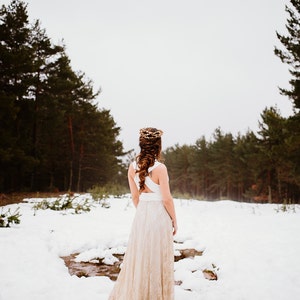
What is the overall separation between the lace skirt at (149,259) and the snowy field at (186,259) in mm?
620

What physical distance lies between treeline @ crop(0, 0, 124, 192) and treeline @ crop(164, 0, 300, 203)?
1283cm

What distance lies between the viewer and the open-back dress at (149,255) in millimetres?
3047

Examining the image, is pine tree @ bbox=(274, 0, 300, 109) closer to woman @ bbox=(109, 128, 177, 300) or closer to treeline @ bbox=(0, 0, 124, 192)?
treeline @ bbox=(0, 0, 124, 192)

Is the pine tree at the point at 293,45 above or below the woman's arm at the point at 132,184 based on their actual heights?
above

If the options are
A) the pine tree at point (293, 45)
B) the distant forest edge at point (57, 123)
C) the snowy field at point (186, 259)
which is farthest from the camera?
the distant forest edge at point (57, 123)

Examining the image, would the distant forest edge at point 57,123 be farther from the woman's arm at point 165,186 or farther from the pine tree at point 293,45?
the woman's arm at point 165,186

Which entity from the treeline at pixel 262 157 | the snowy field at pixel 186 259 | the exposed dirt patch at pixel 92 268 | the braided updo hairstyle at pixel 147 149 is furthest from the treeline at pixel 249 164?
the braided updo hairstyle at pixel 147 149

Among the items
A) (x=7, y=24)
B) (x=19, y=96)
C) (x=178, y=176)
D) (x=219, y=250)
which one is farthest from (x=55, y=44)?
(x=178, y=176)

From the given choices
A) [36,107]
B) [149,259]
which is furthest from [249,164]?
[149,259]

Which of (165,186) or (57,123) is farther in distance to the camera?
(57,123)

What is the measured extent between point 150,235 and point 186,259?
7.62 ft

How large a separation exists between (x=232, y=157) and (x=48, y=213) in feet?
138

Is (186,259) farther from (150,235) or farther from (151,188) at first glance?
(151,188)

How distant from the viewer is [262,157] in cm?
A: 3153
